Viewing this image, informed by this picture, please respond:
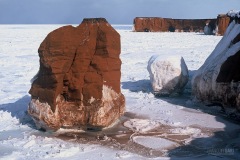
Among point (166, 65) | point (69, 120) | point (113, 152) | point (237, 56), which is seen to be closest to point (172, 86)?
point (166, 65)

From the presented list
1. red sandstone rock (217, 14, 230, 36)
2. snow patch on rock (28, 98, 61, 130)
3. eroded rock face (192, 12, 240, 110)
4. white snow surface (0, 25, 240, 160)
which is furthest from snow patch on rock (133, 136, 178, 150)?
red sandstone rock (217, 14, 230, 36)

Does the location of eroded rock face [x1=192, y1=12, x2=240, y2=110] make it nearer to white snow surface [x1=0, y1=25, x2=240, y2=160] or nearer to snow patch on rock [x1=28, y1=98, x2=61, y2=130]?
white snow surface [x1=0, y1=25, x2=240, y2=160]

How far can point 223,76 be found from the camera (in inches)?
290

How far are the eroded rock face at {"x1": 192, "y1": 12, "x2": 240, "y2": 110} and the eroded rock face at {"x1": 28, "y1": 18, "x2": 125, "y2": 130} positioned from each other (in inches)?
82.5

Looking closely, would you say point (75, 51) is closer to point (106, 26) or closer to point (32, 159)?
point (106, 26)

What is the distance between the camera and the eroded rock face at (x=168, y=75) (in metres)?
8.66

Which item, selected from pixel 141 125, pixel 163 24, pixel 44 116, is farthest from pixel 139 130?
pixel 163 24

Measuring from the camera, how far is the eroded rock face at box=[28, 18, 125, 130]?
613 cm

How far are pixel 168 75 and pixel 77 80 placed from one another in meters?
2.99

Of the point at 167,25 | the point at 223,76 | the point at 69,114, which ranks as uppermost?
the point at 223,76

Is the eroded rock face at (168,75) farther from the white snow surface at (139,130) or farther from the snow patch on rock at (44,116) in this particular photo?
the snow patch on rock at (44,116)

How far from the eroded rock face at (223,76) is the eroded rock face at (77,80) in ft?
6.87

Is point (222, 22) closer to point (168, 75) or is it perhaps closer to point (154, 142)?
point (168, 75)

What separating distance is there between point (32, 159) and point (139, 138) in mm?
1670
